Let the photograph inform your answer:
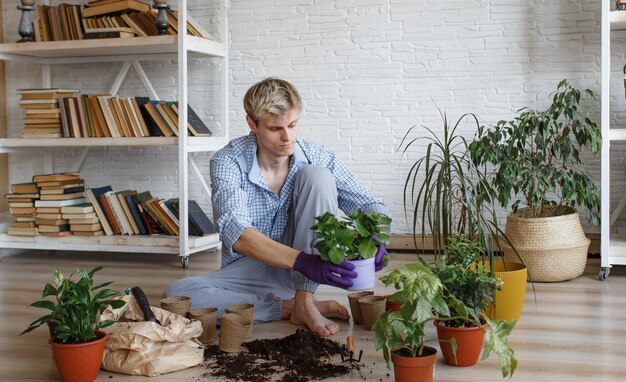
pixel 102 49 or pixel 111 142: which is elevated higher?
pixel 102 49

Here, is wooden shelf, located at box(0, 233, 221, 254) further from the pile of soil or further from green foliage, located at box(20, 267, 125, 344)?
green foliage, located at box(20, 267, 125, 344)

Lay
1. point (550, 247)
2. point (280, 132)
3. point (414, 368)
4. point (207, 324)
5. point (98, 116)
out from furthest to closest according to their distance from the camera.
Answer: point (98, 116) → point (550, 247) → point (280, 132) → point (207, 324) → point (414, 368)

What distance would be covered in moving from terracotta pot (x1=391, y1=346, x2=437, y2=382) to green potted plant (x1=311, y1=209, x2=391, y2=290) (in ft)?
1.27

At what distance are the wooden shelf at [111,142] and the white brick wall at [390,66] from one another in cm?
41

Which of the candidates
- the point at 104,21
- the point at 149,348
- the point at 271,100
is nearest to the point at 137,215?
the point at 104,21

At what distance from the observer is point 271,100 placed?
2.66 metres

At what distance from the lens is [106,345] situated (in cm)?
235

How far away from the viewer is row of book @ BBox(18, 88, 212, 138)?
430 centimetres

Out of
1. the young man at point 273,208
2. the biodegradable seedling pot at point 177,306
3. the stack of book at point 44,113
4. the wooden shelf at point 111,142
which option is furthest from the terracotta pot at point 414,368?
the stack of book at point 44,113

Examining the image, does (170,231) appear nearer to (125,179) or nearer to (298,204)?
(125,179)

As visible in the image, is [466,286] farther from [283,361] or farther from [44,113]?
[44,113]

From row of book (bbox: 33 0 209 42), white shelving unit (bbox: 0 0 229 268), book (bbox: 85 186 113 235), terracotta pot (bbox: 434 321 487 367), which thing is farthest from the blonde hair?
Result: book (bbox: 85 186 113 235)

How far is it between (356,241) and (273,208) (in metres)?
0.54

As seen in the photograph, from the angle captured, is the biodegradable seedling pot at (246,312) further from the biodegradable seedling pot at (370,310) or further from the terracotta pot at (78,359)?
the terracotta pot at (78,359)
